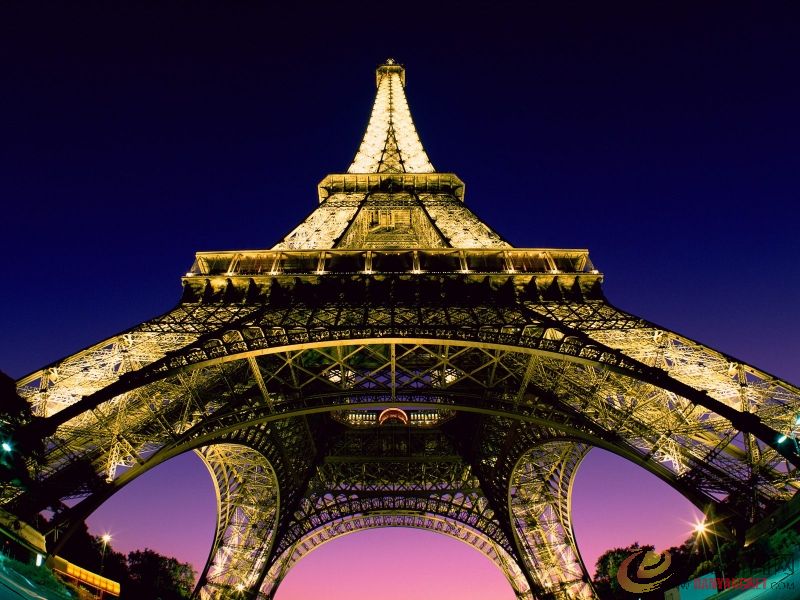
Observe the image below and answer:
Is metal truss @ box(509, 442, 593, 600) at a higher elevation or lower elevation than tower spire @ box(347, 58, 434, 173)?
lower

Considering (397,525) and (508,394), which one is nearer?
(508,394)

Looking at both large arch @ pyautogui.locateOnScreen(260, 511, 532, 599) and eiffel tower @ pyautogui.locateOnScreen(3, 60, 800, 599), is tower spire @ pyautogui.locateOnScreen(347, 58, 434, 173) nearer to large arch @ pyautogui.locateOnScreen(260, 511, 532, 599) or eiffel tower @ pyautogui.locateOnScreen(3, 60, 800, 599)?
eiffel tower @ pyautogui.locateOnScreen(3, 60, 800, 599)

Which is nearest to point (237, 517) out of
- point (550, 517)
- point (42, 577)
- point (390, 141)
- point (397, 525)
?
point (397, 525)

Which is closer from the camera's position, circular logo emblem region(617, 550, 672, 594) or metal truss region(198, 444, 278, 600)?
circular logo emblem region(617, 550, 672, 594)

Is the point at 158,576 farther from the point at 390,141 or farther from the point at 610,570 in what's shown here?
the point at 390,141

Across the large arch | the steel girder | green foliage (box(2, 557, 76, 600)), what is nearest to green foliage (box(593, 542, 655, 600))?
the large arch

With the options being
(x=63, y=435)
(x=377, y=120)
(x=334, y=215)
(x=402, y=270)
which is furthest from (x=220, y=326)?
(x=377, y=120)

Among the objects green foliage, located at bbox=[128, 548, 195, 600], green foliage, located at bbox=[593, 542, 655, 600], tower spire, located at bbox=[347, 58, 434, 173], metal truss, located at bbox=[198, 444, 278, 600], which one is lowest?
green foliage, located at bbox=[128, 548, 195, 600]
